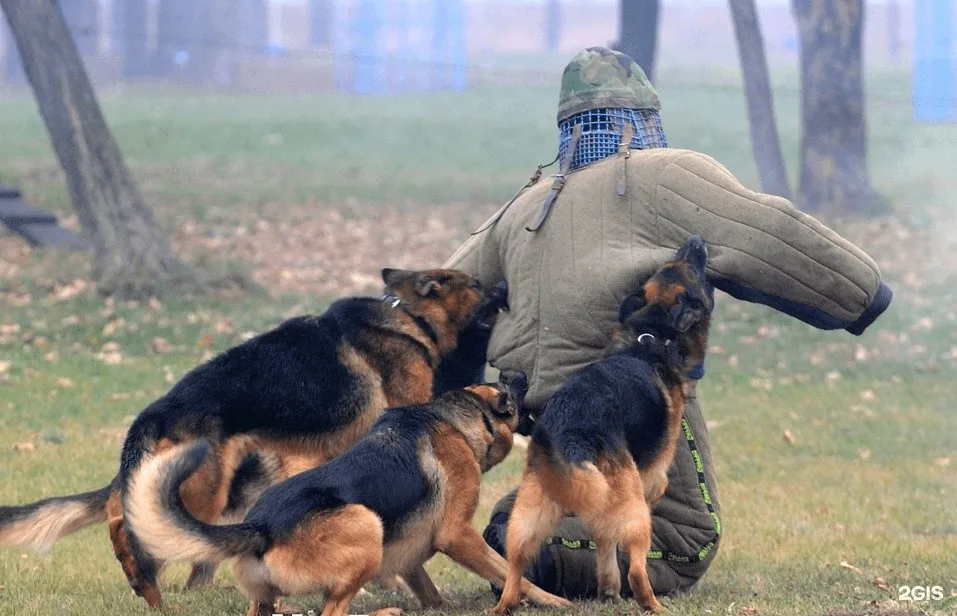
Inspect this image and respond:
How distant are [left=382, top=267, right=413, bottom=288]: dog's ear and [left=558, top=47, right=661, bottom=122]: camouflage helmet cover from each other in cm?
108

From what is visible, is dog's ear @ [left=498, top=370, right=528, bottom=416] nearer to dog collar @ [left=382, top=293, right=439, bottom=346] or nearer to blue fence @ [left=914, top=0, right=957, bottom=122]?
dog collar @ [left=382, top=293, right=439, bottom=346]

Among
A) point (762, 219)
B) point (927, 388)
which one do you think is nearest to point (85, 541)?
point (762, 219)

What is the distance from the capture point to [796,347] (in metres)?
12.8

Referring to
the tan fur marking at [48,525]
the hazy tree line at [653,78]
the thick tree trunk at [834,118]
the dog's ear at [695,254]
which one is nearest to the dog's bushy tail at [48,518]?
the tan fur marking at [48,525]

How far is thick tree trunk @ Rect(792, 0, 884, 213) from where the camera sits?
19.5 metres

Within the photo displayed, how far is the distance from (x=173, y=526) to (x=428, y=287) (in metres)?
1.79

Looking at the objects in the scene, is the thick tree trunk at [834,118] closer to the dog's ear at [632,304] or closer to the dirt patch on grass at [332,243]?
the dirt patch on grass at [332,243]

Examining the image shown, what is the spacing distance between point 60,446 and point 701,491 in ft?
16.5

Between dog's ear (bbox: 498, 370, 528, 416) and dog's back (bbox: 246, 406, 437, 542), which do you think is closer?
dog's back (bbox: 246, 406, 437, 542)

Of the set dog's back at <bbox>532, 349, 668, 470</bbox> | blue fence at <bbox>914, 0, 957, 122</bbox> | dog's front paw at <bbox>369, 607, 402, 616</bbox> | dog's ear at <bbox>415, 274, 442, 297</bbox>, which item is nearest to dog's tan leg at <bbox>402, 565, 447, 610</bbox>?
dog's front paw at <bbox>369, 607, 402, 616</bbox>

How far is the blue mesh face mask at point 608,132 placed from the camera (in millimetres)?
5535

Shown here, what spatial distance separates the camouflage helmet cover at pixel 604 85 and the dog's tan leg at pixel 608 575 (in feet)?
6.25

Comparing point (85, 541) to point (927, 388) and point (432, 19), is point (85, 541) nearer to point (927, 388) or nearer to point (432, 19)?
point (927, 388)

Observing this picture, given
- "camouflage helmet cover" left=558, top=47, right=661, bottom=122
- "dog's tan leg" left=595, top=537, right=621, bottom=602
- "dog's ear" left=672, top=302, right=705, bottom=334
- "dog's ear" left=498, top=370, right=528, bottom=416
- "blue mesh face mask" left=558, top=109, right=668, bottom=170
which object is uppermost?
"camouflage helmet cover" left=558, top=47, right=661, bottom=122
